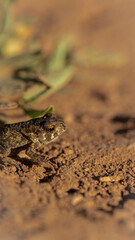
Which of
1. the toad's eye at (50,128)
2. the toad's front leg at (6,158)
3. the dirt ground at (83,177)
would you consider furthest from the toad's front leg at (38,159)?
the toad's eye at (50,128)

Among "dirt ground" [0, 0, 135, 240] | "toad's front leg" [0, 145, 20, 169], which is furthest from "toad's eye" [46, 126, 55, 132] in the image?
"toad's front leg" [0, 145, 20, 169]

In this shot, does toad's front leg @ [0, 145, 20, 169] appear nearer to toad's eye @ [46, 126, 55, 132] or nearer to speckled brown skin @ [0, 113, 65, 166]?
speckled brown skin @ [0, 113, 65, 166]

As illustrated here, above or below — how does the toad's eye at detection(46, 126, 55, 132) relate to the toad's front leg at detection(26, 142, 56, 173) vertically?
above

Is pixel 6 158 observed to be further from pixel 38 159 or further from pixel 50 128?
pixel 50 128

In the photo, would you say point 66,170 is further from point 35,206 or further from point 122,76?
point 122,76

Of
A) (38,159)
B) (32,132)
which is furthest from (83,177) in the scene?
(32,132)

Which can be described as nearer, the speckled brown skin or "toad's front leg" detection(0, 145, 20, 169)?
"toad's front leg" detection(0, 145, 20, 169)
